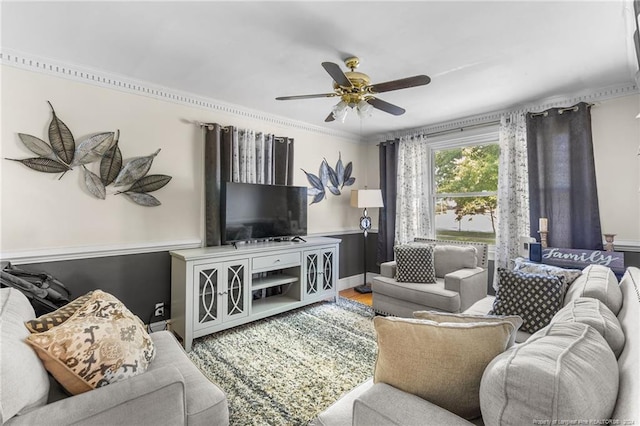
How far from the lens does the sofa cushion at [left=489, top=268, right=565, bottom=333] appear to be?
198 centimetres

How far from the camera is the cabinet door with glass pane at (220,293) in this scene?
281 centimetres

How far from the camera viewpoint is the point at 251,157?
11.7ft

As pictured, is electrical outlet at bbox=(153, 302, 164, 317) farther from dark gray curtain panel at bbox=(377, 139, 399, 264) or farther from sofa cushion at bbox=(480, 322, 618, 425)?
dark gray curtain panel at bbox=(377, 139, 399, 264)

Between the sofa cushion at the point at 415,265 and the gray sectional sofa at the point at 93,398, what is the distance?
2.42 m

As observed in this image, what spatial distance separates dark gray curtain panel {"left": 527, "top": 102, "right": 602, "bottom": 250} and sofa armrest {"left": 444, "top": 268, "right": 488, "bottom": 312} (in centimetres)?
83

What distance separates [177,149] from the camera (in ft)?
10.2

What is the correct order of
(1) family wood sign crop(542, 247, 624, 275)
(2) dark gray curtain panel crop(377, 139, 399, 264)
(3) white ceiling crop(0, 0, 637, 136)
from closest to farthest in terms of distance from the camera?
(3) white ceiling crop(0, 0, 637, 136)
(1) family wood sign crop(542, 247, 624, 275)
(2) dark gray curtain panel crop(377, 139, 399, 264)

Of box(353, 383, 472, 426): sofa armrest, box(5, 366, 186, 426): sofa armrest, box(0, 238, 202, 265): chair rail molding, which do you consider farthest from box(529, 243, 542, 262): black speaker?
box(0, 238, 202, 265): chair rail molding

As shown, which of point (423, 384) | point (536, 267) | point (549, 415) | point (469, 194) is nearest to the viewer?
point (549, 415)

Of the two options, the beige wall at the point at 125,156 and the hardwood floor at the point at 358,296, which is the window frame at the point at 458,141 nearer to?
the beige wall at the point at 125,156

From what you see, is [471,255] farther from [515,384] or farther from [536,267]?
[515,384]

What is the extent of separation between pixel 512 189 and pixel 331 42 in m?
2.77

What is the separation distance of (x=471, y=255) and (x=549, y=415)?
115 inches

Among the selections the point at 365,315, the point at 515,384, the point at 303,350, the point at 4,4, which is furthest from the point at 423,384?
the point at 4,4
